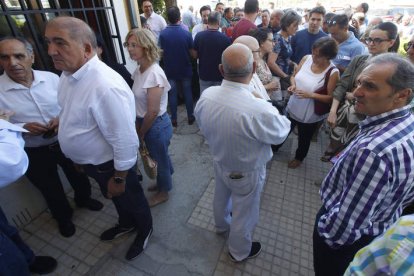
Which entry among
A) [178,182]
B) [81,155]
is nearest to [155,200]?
[178,182]

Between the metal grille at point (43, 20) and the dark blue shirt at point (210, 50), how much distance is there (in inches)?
52.5

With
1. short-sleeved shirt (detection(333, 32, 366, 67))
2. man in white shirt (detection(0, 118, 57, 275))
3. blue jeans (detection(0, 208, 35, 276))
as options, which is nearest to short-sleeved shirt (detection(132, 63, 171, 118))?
man in white shirt (detection(0, 118, 57, 275))

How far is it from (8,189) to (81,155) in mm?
1346

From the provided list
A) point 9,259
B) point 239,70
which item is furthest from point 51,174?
point 239,70

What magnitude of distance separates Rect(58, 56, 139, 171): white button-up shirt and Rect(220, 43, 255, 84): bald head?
0.72 m

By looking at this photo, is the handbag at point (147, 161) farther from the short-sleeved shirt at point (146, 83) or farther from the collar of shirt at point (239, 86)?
the collar of shirt at point (239, 86)

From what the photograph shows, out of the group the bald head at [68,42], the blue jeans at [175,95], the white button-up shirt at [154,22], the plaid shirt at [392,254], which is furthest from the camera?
the white button-up shirt at [154,22]

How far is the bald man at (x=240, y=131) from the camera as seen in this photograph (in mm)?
1521

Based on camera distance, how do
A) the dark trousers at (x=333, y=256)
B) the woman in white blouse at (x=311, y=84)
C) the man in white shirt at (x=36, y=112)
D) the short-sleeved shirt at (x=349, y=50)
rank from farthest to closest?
the short-sleeved shirt at (x=349, y=50), the woman in white blouse at (x=311, y=84), the man in white shirt at (x=36, y=112), the dark trousers at (x=333, y=256)

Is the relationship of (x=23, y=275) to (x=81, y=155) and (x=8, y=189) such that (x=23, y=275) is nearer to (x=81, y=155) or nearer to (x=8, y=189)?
(x=81, y=155)

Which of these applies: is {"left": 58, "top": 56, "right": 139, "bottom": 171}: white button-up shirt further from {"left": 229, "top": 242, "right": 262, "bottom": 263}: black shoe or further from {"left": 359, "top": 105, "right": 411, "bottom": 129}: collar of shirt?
{"left": 359, "top": 105, "right": 411, "bottom": 129}: collar of shirt

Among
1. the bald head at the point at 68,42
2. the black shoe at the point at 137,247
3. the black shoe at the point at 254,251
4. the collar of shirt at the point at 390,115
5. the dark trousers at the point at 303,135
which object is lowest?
the black shoe at the point at 254,251

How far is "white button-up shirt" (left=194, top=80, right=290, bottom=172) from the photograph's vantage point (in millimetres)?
1521

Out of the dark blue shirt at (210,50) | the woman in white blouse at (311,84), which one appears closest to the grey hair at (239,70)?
the woman in white blouse at (311,84)
